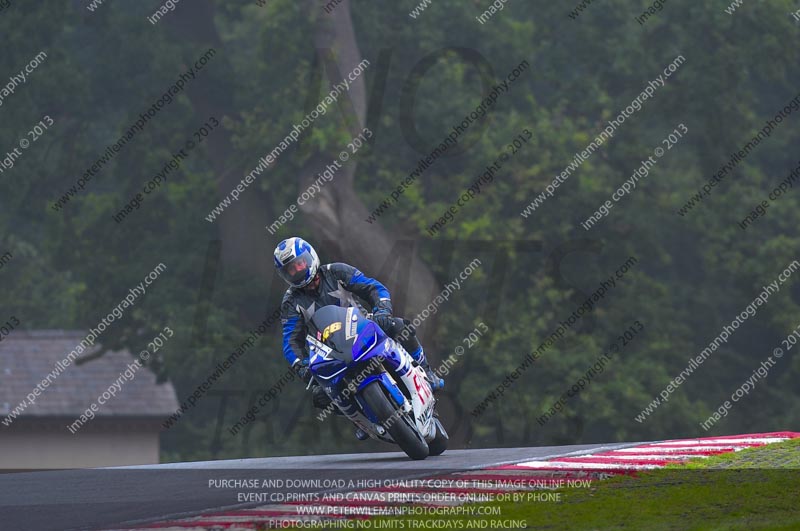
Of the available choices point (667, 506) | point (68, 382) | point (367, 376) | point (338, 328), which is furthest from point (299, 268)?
point (68, 382)

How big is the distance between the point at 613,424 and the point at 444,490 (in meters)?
20.4

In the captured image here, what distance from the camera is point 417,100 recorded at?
3186cm

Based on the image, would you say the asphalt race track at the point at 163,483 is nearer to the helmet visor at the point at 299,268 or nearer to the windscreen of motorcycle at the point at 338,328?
the windscreen of motorcycle at the point at 338,328

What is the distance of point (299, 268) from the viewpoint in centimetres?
1265

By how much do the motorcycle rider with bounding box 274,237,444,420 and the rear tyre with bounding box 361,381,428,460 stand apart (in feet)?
2.03

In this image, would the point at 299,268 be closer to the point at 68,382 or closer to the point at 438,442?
the point at 438,442

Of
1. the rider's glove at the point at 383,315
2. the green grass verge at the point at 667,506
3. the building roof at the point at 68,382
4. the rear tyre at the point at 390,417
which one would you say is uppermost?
the green grass verge at the point at 667,506

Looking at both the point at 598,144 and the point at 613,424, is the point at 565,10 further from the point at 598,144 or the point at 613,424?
the point at 613,424

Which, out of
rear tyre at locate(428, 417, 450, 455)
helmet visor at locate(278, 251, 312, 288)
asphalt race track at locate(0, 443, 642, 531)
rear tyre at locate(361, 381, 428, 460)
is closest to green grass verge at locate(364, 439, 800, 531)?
asphalt race track at locate(0, 443, 642, 531)

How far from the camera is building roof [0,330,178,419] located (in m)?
34.1

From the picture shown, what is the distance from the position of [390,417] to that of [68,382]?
24.3 metres

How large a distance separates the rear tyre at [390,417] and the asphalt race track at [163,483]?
0.21 meters

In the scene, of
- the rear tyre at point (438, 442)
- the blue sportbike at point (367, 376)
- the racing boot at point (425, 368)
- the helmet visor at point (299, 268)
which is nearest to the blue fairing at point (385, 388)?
the blue sportbike at point (367, 376)

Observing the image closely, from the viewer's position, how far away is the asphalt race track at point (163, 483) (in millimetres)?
9477
